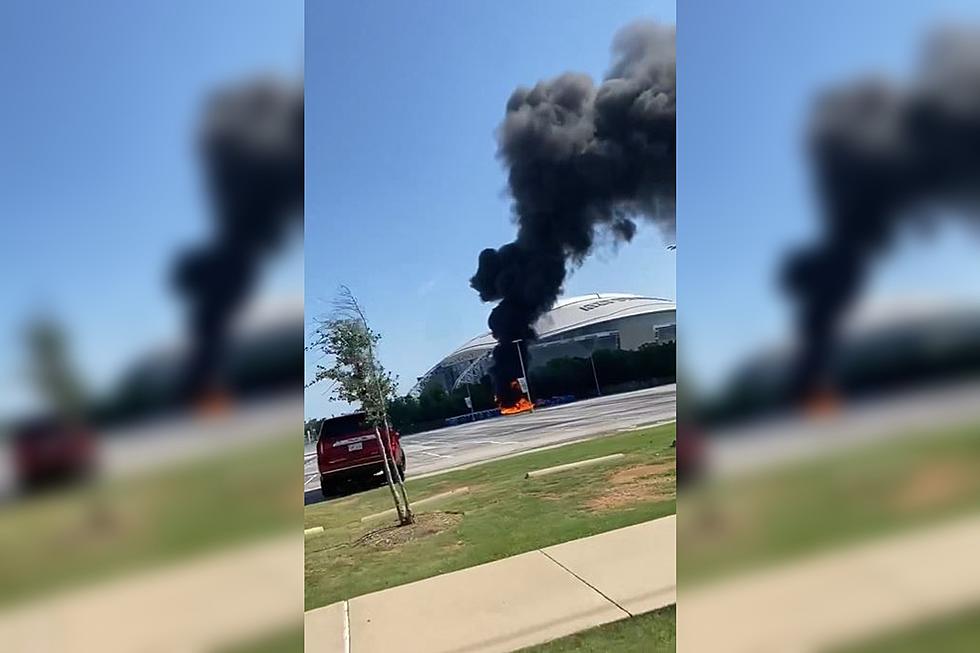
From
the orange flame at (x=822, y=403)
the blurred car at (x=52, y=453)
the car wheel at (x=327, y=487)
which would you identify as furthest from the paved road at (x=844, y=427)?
the blurred car at (x=52, y=453)

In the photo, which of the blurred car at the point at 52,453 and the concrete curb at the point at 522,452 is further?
the concrete curb at the point at 522,452

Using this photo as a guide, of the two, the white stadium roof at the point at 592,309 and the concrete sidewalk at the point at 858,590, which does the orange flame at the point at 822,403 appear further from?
the white stadium roof at the point at 592,309

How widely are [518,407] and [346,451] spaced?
0.85m

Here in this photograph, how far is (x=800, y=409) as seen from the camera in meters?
2.21

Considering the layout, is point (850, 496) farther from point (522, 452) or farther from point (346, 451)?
point (346, 451)

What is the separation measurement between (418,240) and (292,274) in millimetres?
1312

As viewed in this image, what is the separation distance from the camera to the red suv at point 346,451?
9.80ft

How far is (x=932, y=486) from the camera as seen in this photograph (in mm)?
2174

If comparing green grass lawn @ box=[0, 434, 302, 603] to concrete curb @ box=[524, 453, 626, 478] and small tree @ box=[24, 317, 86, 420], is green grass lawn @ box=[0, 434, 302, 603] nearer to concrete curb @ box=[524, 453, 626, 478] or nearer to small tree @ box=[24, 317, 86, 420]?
small tree @ box=[24, 317, 86, 420]

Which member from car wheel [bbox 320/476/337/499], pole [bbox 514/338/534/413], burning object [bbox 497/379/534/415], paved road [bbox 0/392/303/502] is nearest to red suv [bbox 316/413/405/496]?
car wheel [bbox 320/476/337/499]

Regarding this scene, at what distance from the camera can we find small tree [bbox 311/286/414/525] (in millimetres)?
2912

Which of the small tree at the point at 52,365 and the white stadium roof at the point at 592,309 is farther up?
the white stadium roof at the point at 592,309

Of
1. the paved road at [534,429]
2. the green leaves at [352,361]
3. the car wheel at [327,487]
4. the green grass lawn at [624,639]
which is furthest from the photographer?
the paved road at [534,429]

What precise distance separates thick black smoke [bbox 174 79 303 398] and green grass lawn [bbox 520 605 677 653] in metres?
1.80
